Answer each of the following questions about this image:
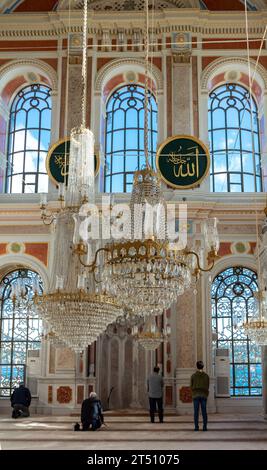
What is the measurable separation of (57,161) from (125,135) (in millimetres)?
1747

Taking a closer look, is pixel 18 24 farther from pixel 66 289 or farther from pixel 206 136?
pixel 66 289

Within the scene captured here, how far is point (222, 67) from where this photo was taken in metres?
13.1

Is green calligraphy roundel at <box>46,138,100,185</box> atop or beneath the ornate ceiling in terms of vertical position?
beneath

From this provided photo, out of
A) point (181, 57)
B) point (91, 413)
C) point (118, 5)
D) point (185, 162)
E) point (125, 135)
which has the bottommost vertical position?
point (91, 413)

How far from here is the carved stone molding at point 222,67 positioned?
42.3 ft

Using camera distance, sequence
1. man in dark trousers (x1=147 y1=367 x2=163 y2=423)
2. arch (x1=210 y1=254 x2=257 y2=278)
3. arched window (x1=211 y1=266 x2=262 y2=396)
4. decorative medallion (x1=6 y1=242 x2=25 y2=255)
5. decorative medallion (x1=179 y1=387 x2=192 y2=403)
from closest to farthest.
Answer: man in dark trousers (x1=147 y1=367 x2=163 y2=423) → decorative medallion (x1=179 y1=387 x2=192 y2=403) → arched window (x1=211 y1=266 x2=262 y2=396) → arch (x1=210 y1=254 x2=257 y2=278) → decorative medallion (x1=6 y1=242 x2=25 y2=255)

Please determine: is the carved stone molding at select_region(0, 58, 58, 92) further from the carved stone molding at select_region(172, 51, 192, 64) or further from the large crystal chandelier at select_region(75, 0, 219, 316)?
the large crystal chandelier at select_region(75, 0, 219, 316)

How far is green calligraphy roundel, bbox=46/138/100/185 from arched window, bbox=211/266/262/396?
3257 mm

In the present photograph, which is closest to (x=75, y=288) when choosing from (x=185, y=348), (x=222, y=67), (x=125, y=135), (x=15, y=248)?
(x=185, y=348)

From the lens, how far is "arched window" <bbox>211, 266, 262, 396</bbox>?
11.9 meters

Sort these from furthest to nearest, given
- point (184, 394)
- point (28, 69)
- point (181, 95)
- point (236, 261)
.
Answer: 1. point (28, 69)
2. point (181, 95)
3. point (236, 261)
4. point (184, 394)

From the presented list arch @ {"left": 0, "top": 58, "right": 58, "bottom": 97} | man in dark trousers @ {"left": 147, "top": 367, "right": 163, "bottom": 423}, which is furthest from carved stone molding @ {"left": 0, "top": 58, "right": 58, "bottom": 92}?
man in dark trousers @ {"left": 147, "top": 367, "right": 163, "bottom": 423}

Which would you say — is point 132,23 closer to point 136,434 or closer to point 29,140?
point 29,140
